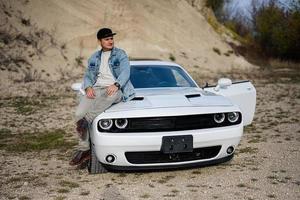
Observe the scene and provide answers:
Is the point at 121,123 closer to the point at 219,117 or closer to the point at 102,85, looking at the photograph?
the point at 102,85

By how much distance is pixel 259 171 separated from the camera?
18.0 feet

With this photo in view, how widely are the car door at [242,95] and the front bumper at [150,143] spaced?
94cm

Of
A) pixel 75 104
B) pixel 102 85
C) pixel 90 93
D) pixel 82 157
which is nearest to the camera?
pixel 90 93

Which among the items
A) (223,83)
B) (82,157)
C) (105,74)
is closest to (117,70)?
(105,74)

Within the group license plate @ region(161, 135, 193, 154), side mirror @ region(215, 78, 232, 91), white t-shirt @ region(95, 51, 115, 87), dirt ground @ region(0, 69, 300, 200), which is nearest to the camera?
dirt ground @ region(0, 69, 300, 200)

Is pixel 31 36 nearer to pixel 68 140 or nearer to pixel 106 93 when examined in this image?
pixel 68 140

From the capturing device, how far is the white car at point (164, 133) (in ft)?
16.4

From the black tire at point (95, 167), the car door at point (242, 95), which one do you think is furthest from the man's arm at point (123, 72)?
the car door at point (242, 95)

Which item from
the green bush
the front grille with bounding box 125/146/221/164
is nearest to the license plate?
the front grille with bounding box 125/146/221/164

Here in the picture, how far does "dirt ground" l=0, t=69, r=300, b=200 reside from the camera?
4.76 meters

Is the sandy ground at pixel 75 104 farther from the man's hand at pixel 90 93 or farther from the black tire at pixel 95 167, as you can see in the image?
the man's hand at pixel 90 93

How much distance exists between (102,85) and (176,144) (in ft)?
4.05

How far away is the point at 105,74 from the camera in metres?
5.59

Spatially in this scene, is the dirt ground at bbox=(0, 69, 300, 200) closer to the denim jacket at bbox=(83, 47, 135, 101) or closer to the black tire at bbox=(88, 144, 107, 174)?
the black tire at bbox=(88, 144, 107, 174)
